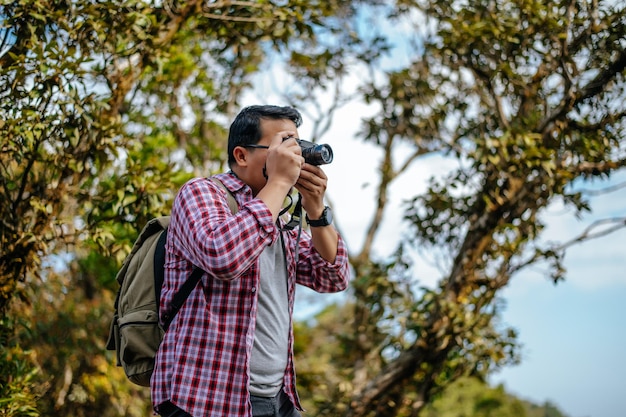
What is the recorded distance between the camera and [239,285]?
5.28 ft

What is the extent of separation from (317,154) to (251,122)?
0.24 metres

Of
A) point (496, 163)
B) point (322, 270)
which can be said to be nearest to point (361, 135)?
point (496, 163)

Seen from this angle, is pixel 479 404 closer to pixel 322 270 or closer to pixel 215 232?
pixel 322 270

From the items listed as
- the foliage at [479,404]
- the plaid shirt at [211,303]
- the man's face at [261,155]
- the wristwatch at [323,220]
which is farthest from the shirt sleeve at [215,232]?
the foliage at [479,404]

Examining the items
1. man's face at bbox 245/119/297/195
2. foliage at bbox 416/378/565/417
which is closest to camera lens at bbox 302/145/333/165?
man's face at bbox 245/119/297/195

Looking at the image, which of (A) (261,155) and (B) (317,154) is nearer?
(B) (317,154)

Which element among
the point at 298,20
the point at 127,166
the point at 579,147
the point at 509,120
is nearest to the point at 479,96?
the point at 509,120

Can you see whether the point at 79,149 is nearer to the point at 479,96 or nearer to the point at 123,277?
the point at 123,277

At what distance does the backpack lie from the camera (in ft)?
5.36

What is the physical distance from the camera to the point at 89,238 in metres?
2.98

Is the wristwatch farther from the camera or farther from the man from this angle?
the camera

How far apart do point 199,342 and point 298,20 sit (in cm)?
247

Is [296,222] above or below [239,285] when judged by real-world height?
above

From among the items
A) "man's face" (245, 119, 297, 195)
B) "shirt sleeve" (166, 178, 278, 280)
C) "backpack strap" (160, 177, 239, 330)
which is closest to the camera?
"shirt sleeve" (166, 178, 278, 280)
